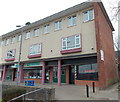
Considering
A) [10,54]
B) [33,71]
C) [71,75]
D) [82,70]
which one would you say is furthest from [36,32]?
[82,70]

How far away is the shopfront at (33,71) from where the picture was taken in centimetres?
1964

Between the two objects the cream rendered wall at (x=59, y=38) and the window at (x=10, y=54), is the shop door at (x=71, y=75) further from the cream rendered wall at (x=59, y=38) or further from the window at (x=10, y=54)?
the window at (x=10, y=54)

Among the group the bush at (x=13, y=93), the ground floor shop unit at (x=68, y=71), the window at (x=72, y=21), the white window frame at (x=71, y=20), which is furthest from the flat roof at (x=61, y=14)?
the bush at (x=13, y=93)

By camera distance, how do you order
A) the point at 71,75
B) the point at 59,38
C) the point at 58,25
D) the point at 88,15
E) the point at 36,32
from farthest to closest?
1. the point at 36,32
2. the point at 58,25
3. the point at 71,75
4. the point at 59,38
5. the point at 88,15

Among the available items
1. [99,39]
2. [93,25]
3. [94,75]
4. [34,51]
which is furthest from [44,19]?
[94,75]

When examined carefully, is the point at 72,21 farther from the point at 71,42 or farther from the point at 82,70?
the point at 82,70

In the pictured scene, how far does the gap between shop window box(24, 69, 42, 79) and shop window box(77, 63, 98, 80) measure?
7.33 m

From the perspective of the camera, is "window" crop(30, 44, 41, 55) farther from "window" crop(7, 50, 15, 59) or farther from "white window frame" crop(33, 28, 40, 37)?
"window" crop(7, 50, 15, 59)

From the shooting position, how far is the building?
1339cm

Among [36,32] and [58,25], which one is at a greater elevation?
[58,25]

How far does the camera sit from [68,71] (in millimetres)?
17125

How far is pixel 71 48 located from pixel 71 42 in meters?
0.79

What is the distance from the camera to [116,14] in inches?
356

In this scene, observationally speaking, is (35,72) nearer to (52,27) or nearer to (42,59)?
(42,59)
